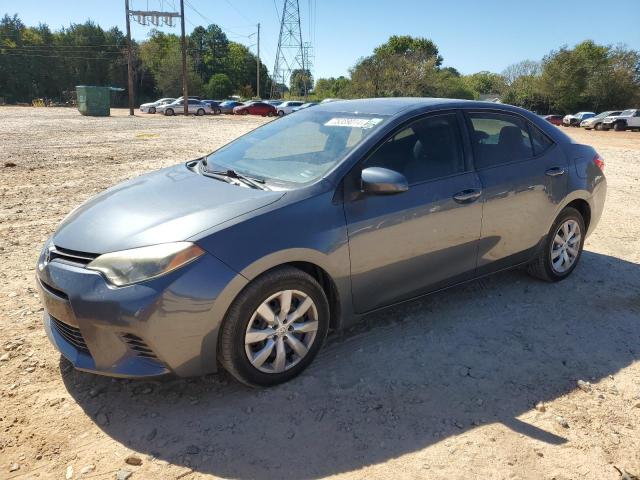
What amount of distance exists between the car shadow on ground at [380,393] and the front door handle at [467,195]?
0.94m

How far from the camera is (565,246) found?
4.72 metres

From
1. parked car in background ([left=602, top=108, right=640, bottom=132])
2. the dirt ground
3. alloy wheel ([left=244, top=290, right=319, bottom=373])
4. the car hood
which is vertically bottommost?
the dirt ground

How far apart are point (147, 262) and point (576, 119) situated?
49.5 m

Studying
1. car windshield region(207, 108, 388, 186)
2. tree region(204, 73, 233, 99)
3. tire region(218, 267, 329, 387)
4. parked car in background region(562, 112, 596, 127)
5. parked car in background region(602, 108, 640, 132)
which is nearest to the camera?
tire region(218, 267, 329, 387)

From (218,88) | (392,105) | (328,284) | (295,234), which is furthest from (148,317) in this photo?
(218,88)

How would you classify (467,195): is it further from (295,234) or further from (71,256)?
(71,256)

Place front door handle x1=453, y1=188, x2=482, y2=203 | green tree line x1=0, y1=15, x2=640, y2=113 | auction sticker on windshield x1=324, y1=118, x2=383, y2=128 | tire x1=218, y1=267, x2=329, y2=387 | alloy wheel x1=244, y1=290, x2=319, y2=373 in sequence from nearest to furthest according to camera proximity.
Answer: tire x1=218, y1=267, x2=329, y2=387, alloy wheel x1=244, y1=290, x2=319, y2=373, auction sticker on windshield x1=324, y1=118, x2=383, y2=128, front door handle x1=453, y1=188, x2=482, y2=203, green tree line x1=0, y1=15, x2=640, y2=113

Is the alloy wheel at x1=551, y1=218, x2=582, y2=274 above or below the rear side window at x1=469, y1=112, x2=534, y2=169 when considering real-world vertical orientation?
below

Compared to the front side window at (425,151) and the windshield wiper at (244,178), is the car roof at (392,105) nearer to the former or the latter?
the front side window at (425,151)

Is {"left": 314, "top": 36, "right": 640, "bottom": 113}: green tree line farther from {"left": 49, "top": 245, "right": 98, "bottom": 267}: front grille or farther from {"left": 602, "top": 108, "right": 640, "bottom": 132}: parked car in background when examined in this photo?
{"left": 49, "top": 245, "right": 98, "bottom": 267}: front grille

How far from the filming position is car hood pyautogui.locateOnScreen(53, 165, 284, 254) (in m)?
2.77

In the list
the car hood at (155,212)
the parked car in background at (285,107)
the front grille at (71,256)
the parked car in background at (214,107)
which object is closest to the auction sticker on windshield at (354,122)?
the car hood at (155,212)

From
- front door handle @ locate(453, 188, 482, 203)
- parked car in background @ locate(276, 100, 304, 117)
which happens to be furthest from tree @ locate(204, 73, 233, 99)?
front door handle @ locate(453, 188, 482, 203)

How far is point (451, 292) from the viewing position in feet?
14.7
